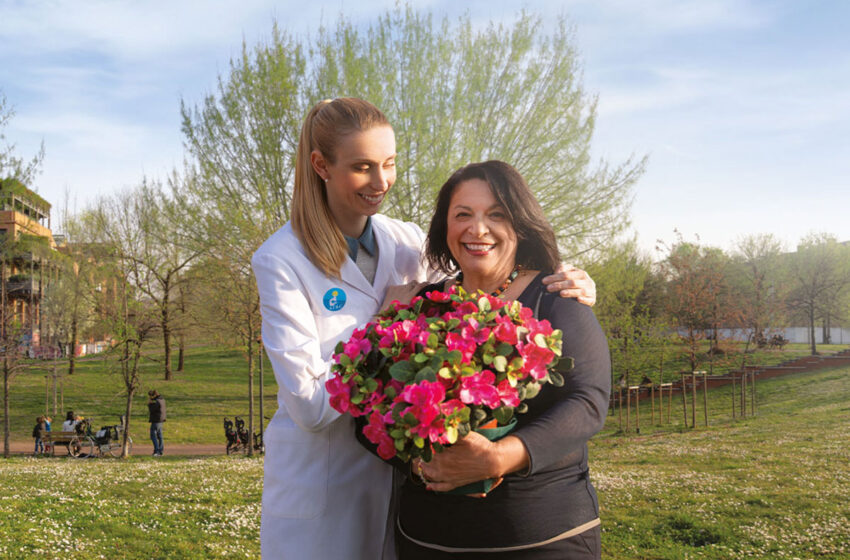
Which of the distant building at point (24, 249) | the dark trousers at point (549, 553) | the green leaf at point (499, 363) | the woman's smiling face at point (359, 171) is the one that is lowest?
the dark trousers at point (549, 553)

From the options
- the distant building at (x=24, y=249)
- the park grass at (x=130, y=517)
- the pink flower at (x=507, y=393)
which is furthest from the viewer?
the distant building at (x=24, y=249)

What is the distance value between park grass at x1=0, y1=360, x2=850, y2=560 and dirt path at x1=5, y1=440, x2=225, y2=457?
20.7 ft

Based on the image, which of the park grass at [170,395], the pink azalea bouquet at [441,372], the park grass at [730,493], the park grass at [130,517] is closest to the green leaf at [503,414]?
the pink azalea bouquet at [441,372]

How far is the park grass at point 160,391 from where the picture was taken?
23.5 m

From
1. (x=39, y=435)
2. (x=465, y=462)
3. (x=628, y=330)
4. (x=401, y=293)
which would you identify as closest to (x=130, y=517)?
(x=401, y=293)

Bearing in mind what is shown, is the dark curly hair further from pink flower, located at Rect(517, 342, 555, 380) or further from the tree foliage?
the tree foliage

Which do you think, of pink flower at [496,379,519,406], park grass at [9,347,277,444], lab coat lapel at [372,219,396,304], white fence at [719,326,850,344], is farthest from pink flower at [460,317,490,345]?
white fence at [719,326,850,344]

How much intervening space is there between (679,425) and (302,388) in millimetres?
22371

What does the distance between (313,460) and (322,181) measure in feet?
3.66

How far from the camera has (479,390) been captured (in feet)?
5.30

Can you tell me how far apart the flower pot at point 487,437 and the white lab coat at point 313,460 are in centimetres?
62

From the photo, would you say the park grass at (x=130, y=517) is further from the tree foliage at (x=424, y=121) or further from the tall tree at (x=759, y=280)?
the tall tree at (x=759, y=280)

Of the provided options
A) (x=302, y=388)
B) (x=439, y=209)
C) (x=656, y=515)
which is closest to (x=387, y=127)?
(x=439, y=209)

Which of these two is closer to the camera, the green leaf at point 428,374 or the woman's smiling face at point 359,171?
the green leaf at point 428,374
